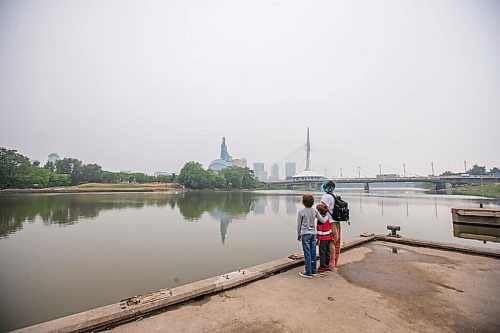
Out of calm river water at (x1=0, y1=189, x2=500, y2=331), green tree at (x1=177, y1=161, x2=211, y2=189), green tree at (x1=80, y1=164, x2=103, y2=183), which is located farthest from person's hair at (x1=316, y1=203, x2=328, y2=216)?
green tree at (x1=80, y1=164, x2=103, y2=183)

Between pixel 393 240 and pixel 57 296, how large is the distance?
8799mm

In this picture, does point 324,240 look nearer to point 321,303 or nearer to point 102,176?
point 321,303

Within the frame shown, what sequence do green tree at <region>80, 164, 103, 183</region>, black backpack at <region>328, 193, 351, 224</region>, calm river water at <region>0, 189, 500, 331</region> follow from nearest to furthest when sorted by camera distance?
black backpack at <region>328, 193, 351, 224</region> → calm river water at <region>0, 189, 500, 331</region> → green tree at <region>80, 164, 103, 183</region>

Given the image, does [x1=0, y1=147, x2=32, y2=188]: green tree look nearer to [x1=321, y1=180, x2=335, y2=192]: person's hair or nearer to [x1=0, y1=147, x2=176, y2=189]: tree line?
[x1=0, y1=147, x2=176, y2=189]: tree line

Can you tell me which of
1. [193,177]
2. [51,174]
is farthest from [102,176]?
[193,177]

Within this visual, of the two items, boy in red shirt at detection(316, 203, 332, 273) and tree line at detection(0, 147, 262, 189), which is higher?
tree line at detection(0, 147, 262, 189)

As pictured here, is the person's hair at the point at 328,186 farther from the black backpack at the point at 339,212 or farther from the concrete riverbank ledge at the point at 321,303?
the concrete riverbank ledge at the point at 321,303

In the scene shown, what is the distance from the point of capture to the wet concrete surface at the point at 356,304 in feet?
9.65

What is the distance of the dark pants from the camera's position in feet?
16.2

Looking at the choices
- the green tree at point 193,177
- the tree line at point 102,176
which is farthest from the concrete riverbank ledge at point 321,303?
the green tree at point 193,177

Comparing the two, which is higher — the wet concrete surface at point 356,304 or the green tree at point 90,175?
the green tree at point 90,175

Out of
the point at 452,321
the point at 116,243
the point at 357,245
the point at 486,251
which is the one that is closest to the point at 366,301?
the point at 452,321

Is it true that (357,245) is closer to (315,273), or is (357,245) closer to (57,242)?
(315,273)

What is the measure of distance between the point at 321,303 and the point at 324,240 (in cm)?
156
